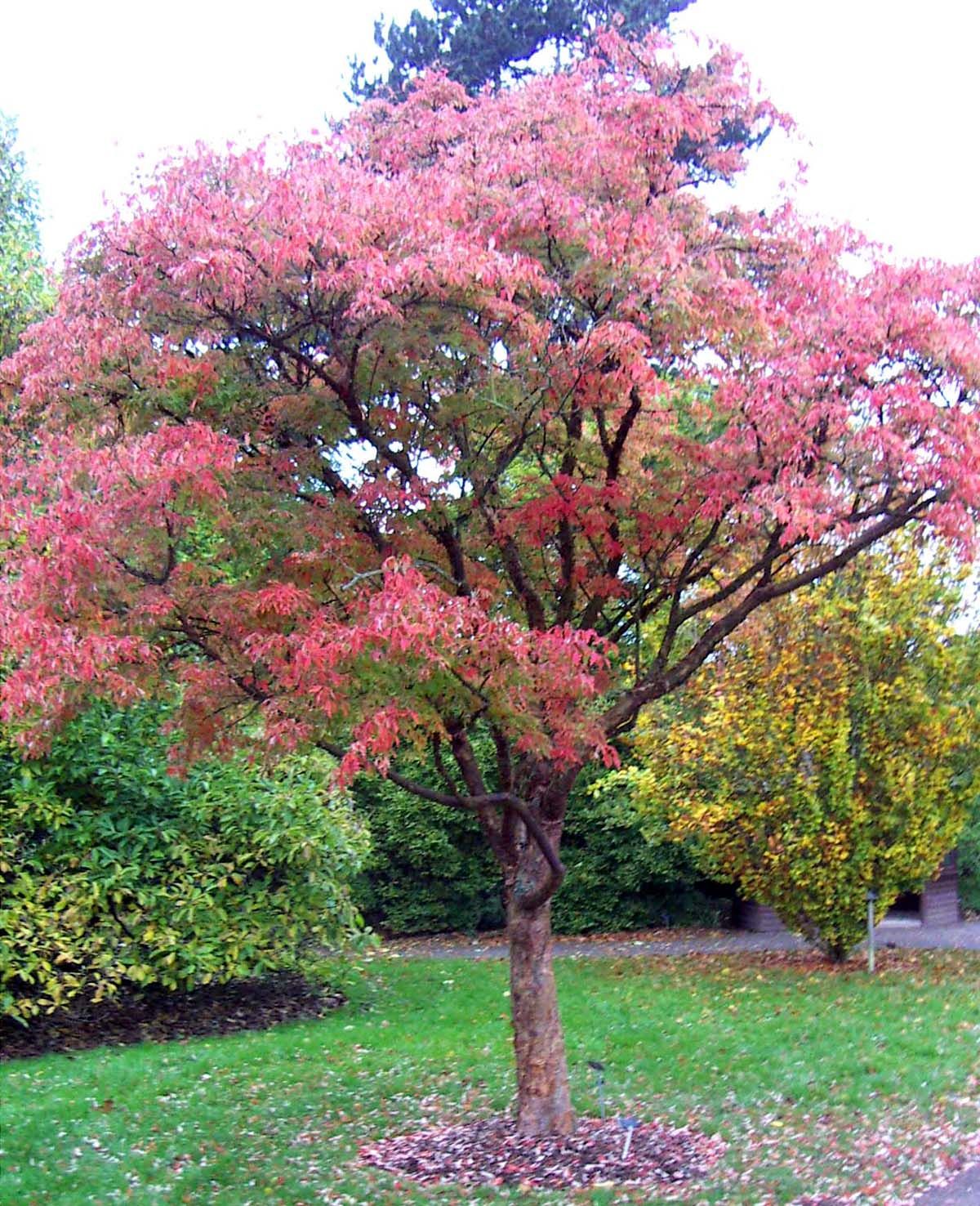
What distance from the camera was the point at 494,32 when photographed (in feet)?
55.1

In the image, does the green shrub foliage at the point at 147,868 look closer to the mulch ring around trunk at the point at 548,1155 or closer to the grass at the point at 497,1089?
the grass at the point at 497,1089

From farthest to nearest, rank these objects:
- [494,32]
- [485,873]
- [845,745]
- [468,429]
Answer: [494,32] < [485,873] < [845,745] < [468,429]

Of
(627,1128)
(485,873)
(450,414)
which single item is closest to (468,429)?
(450,414)

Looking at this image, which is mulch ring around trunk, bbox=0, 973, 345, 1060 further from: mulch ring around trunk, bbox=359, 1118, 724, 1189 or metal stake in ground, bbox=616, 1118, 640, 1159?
metal stake in ground, bbox=616, 1118, 640, 1159

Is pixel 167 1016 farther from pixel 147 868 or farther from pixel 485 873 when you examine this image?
pixel 485 873

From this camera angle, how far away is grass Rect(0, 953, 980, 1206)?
5828 mm

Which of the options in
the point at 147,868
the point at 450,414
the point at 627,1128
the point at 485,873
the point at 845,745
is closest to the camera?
the point at 627,1128

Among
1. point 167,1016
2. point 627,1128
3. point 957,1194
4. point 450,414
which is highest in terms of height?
point 450,414

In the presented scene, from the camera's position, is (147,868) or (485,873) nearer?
(147,868)

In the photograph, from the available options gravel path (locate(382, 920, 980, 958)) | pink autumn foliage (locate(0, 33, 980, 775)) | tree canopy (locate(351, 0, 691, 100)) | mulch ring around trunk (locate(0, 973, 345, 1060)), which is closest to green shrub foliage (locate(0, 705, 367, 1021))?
mulch ring around trunk (locate(0, 973, 345, 1060))

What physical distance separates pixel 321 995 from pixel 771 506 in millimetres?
7087

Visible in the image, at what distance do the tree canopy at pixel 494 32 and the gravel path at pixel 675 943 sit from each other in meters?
11.2

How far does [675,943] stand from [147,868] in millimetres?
7178

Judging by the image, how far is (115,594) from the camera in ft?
17.7
